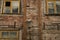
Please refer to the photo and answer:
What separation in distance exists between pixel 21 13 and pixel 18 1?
30.5 inches

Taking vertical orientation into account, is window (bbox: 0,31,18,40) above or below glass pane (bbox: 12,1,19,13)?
below

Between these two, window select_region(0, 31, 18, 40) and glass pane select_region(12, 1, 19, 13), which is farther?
glass pane select_region(12, 1, 19, 13)

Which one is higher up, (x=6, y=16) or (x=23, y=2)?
(x=23, y=2)

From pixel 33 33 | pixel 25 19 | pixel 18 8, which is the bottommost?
pixel 33 33

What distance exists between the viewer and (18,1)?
8492 mm

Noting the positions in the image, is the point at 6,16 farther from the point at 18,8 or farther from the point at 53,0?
the point at 53,0

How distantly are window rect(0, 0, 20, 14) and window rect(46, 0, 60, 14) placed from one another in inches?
68.0

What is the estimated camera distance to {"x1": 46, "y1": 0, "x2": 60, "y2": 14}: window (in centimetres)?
830

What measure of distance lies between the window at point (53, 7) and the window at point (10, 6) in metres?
1.73

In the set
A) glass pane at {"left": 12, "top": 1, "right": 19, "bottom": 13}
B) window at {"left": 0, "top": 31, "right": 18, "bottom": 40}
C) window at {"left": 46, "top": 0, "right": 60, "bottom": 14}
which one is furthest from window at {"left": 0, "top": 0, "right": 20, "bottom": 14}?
window at {"left": 46, "top": 0, "right": 60, "bottom": 14}

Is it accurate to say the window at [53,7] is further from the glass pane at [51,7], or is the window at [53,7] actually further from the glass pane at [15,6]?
the glass pane at [15,6]

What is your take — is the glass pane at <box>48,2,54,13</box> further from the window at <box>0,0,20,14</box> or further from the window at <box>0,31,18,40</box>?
the window at <box>0,31,18,40</box>

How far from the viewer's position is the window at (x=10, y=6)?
27.4ft

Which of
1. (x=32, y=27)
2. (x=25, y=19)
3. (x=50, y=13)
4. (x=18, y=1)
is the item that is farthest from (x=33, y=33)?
(x=18, y=1)
